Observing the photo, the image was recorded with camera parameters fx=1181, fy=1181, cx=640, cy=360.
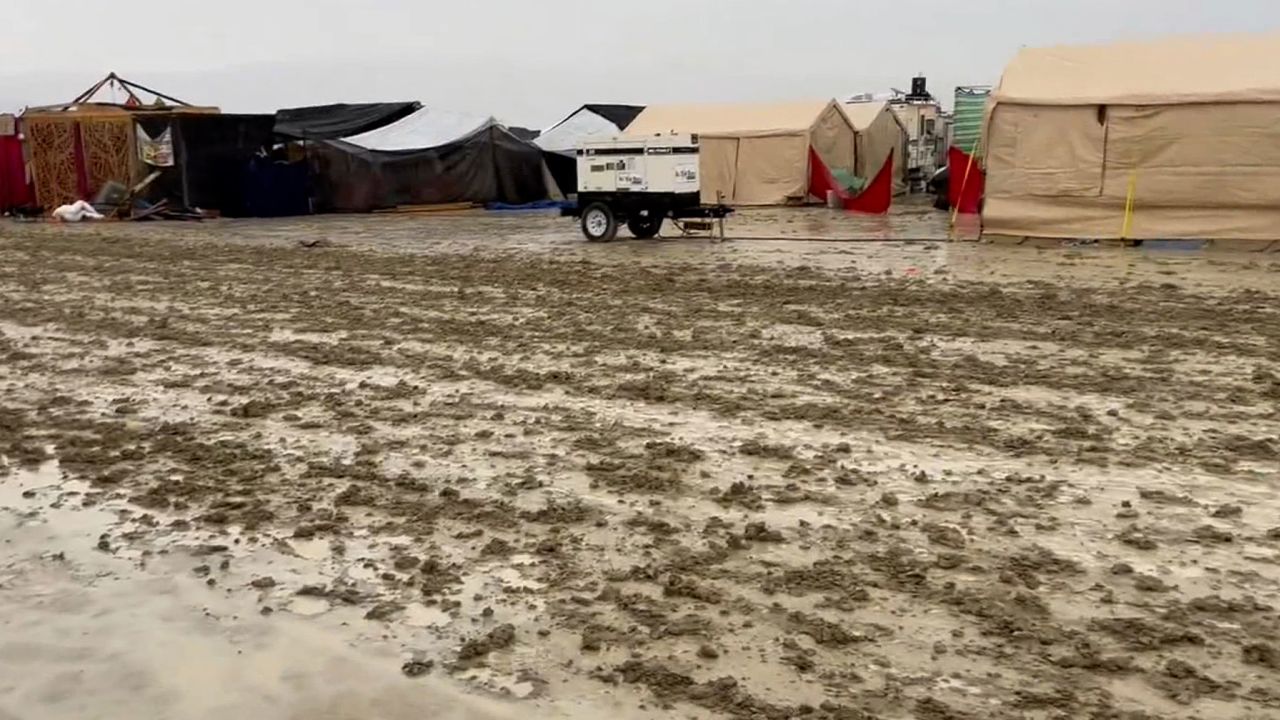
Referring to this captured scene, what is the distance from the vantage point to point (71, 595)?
4426 mm

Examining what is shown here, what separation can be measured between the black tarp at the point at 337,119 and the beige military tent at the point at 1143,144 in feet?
56.3

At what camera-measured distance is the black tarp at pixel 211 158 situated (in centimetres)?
2523

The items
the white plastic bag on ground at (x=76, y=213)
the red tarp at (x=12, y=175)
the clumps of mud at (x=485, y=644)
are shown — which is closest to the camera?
the clumps of mud at (x=485, y=644)

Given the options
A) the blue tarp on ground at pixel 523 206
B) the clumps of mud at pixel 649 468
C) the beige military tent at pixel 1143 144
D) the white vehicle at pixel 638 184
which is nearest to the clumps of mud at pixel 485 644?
the clumps of mud at pixel 649 468

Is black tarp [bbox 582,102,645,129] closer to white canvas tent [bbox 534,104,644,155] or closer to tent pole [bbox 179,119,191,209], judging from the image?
white canvas tent [bbox 534,104,644,155]

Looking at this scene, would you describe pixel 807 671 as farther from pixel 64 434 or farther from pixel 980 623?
pixel 64 434

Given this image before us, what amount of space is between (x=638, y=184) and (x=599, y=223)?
0.92 m

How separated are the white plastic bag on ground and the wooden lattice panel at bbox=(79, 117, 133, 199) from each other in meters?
1.06

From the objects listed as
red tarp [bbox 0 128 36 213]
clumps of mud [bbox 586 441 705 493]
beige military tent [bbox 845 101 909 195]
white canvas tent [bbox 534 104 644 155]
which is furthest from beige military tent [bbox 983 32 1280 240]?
red tarp [bbox 0 128 36 213]

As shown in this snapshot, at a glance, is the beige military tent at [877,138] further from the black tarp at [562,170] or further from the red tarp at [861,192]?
the black tarp at [562,170]

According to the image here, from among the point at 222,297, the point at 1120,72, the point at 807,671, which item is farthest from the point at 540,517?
the point at 1120,72

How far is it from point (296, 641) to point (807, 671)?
1.71m

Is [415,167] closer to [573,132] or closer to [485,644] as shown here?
[573,132]

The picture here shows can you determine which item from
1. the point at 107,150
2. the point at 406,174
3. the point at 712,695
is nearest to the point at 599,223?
the point at 406,174
